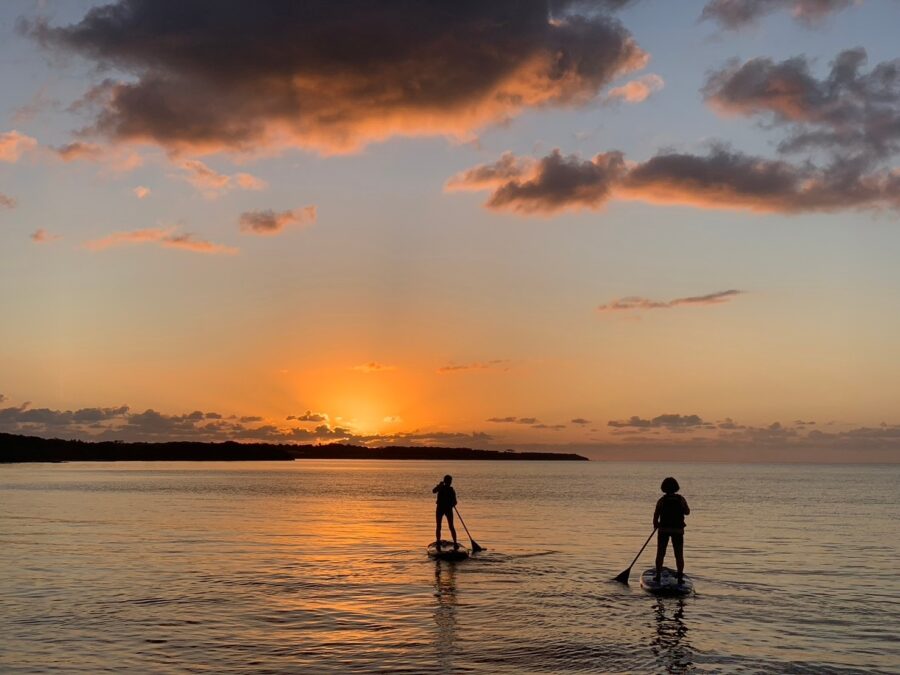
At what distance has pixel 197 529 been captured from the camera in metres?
45.3

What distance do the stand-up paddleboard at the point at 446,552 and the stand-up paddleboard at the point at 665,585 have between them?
8516 millimetres

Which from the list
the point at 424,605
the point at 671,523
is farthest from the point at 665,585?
the point at 424,605

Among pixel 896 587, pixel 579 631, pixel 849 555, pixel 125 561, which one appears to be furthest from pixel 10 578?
pixel 849 555

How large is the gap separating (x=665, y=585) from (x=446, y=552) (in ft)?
33.2

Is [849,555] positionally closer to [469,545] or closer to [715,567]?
[715,567]

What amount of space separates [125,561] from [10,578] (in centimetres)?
499

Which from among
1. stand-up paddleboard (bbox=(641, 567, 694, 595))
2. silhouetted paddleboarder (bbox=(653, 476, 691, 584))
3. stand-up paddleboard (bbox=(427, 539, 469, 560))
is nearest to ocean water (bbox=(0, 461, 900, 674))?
stand-up paddleboard (bbox=(641, 567, 694, 595))

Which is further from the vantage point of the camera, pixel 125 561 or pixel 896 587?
pixel 125 561

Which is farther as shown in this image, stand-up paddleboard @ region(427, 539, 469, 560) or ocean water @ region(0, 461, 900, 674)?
stand-up paddleboard @ region(427, 539, 469, 560)

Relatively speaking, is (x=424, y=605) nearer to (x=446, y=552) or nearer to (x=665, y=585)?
(x=665, y=585)

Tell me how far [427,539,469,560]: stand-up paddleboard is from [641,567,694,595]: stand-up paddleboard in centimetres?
852

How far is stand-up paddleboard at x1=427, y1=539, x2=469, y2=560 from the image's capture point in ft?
103

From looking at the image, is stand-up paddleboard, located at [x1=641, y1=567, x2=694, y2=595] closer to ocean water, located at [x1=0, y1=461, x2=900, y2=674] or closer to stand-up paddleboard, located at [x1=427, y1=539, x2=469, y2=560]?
ocean water, located at [x1=0, y1=461, x2=900, y2=674]

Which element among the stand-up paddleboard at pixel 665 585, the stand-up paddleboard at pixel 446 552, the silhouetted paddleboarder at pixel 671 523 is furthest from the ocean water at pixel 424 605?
the silhouetted paddleboarder at pixel 671 523
